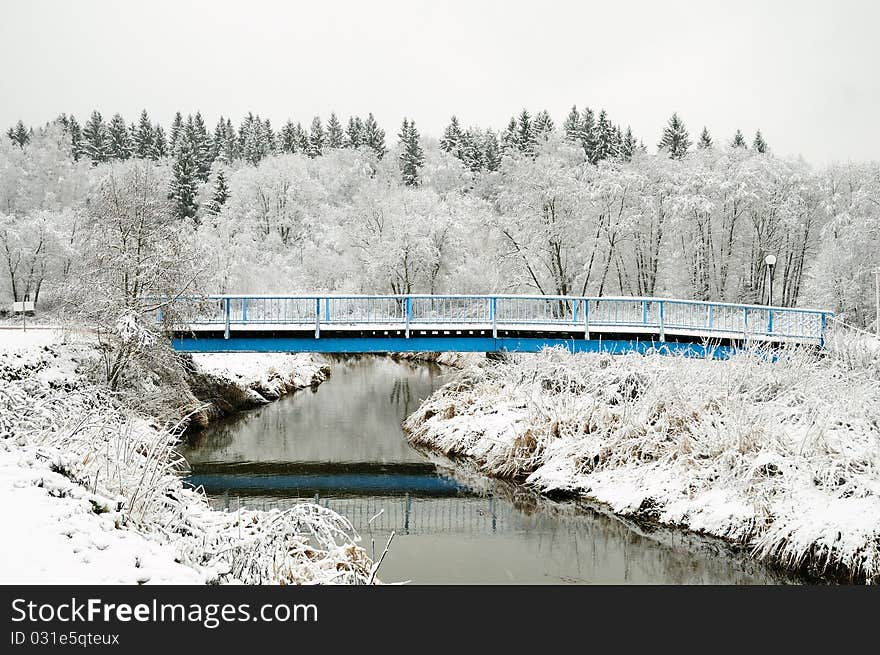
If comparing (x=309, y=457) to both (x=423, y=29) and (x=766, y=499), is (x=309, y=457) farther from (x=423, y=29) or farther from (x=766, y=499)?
(x=423, y=29)

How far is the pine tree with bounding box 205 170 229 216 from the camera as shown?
186 ft

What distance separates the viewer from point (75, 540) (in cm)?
537

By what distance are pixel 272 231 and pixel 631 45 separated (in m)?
29.3

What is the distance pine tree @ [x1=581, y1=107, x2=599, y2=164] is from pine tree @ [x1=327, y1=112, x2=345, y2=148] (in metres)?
28.1

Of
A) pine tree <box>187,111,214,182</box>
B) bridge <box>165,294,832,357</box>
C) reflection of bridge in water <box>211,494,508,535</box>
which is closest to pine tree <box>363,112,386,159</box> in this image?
pine tree <box>187,111,214,182</box>

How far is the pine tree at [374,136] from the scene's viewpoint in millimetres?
78162

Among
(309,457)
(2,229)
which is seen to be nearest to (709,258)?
(309,457)

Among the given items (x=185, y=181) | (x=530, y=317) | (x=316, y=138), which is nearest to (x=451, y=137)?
(x=316, y=138)

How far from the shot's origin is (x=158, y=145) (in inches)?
2852

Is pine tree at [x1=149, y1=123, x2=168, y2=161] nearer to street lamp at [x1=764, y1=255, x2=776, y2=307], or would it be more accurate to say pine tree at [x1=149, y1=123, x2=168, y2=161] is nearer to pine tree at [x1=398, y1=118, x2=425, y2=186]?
pine tree at [x1=398, y1=118, x2=425, y2=186]

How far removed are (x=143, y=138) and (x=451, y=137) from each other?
3297 centimetres

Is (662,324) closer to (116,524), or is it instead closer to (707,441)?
(707,441)

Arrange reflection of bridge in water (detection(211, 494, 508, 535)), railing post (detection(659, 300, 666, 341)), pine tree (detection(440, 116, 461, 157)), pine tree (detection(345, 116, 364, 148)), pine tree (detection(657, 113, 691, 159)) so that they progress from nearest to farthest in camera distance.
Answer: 1. reflection of bridge in water (detection(211, 494, 508, 535))
2. railing post (detection(659, 300, 666, 341))
3. pine tree (detection(657, 113, 691, 159))
4. pine tree (detection(440, 116, 461, 157))
5. pine tree (detection(345, 116, 364, 148))
